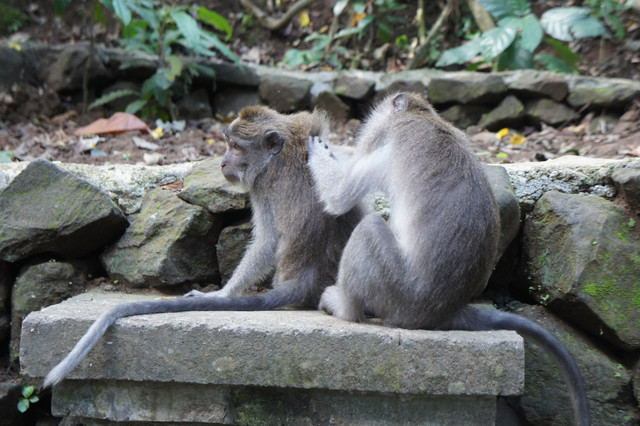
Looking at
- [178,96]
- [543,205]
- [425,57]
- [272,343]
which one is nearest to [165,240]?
[272,343]

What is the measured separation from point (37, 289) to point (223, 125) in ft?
11.1

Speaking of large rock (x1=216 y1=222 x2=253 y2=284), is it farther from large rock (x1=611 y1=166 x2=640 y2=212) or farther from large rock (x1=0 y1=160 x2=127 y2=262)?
large rock (x1=611 y1=166 x2=640 y2=212)

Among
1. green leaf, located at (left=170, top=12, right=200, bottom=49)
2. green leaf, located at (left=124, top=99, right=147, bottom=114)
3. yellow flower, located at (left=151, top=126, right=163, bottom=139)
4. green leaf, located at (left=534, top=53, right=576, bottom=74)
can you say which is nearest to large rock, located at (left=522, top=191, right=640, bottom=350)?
green leaf, located at (left=534, top=53, right=576, bottom=74)

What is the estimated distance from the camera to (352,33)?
28.5 feet

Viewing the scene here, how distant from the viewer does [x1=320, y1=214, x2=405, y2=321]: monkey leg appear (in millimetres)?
3490

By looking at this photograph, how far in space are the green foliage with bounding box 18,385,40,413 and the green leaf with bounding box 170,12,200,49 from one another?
12.7 ft

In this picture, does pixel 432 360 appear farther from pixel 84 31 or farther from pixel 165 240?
pixel 84 31

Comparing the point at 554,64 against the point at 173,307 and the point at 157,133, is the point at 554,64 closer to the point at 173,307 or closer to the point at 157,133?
the point at 157,133

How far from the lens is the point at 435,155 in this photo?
142 inches

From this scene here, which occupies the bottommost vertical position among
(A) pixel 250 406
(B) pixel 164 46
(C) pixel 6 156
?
(A) pixel 250 406

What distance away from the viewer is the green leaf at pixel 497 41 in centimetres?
702

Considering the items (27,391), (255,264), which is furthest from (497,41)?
(27,391)

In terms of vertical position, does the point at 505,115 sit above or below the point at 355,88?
below

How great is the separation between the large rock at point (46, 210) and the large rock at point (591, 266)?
2.97 meters
